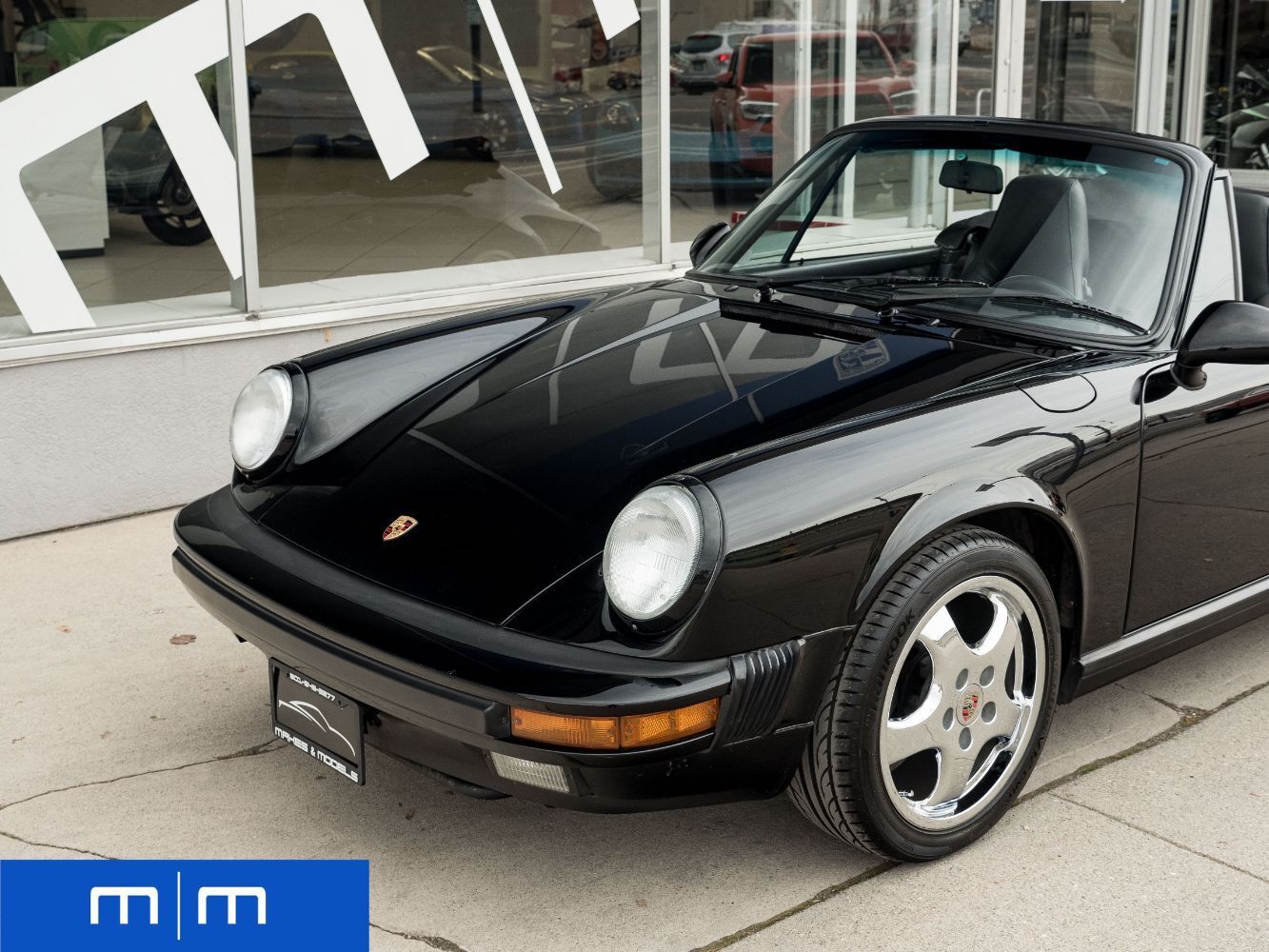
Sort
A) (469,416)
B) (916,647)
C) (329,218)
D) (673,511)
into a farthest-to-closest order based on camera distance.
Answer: (329,218) → (469,416) → (916,647) → (673,511)

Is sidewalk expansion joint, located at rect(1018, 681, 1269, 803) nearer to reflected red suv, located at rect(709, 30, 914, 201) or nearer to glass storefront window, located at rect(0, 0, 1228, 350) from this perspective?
glass storefront window, located at rect(0, 0, 1228, 350)

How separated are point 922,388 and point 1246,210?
148 cm

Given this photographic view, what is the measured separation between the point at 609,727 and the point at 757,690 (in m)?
0.28

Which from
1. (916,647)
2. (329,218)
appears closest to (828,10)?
(329,218)

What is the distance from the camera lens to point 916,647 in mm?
2773

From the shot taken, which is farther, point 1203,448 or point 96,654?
point 96,654

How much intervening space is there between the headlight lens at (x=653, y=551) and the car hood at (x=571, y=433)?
0.40 feet

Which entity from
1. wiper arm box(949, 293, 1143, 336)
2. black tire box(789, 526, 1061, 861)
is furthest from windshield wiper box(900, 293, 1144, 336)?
black tire box(789, 526, 1061, 861)

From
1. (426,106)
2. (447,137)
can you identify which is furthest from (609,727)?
(447,137)

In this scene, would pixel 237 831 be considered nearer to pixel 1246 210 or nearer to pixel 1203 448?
pixel 1203 448

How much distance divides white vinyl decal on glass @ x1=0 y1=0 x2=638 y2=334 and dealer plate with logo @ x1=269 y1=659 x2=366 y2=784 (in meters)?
2.85

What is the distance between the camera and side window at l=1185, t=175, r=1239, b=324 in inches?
133

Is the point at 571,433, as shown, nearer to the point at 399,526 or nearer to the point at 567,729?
the point at 399,526

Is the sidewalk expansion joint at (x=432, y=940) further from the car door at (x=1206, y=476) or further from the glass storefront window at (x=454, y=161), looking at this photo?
the glass storefront window at (x=454, y=161)
